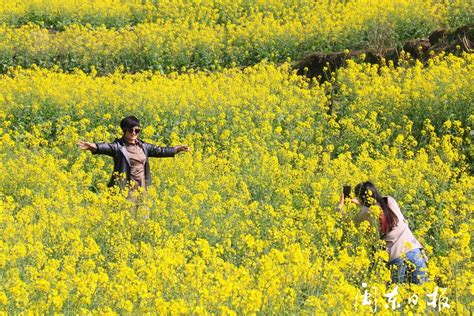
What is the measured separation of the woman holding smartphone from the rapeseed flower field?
135mm

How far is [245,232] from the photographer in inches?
311

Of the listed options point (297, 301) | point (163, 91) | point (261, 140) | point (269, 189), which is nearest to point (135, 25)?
point (163, 91)

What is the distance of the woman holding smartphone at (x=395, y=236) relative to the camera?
684cm

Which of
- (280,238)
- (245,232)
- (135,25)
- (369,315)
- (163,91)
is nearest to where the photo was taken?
(369,315)

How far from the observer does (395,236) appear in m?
7.18

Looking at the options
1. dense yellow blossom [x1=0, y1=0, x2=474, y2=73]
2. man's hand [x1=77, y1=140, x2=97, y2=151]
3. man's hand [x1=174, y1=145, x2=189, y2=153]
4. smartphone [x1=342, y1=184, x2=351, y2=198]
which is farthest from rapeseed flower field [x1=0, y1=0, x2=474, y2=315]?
man's hand [x1=77, y1=140, x2=97, y2=151]

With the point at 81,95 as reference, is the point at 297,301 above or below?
below

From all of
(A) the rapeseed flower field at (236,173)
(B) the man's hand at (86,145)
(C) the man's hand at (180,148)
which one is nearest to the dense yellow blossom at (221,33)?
(A) the rapeseed flower field at (236,173)

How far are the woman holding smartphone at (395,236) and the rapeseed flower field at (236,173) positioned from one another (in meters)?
0.14

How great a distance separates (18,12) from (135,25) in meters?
3.42

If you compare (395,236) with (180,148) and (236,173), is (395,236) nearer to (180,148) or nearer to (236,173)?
(180,148)

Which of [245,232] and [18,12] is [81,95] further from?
[18,12]

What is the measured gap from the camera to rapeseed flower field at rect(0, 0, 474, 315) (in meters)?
5.88

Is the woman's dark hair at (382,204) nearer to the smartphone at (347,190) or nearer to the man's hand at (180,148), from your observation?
the smartphone at (347,190)
